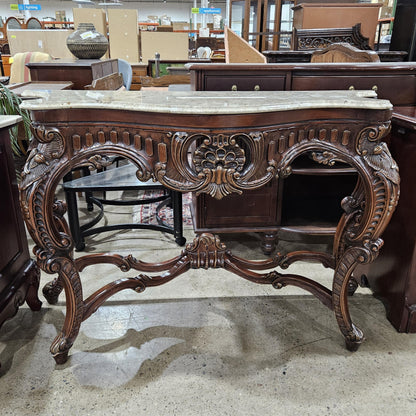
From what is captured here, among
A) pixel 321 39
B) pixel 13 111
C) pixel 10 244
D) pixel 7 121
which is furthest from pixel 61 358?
pixel 321 39

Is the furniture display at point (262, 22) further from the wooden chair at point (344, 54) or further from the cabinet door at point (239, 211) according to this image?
Result: the cabinet door at point (239, 211)

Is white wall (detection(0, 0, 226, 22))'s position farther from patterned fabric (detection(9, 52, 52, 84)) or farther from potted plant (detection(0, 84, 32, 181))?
potted plant (detection(0, 84, 32, 181))

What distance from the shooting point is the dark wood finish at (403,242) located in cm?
159

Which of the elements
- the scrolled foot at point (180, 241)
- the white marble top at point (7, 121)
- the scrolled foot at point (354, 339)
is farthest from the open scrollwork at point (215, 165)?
the scrolled foot at point (180, 241)

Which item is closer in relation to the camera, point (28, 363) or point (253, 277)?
point (28, 363)

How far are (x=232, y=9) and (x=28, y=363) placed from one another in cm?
594

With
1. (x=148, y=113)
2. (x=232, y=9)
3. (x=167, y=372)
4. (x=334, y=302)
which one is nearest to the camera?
(x=148, y=113)

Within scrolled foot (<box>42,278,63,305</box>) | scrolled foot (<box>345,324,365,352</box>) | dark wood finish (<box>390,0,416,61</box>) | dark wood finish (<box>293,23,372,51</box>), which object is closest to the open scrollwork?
scrolled foot (<box>345,324,365,352</box>)

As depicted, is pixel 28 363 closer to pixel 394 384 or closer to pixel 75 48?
pixel 394 384

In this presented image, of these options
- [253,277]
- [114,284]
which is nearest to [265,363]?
[253,277]

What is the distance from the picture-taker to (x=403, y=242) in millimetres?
1663

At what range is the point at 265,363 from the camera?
152 centimetres

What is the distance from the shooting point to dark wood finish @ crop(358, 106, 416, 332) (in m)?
1.59

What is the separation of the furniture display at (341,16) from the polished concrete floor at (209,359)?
9.50ft
